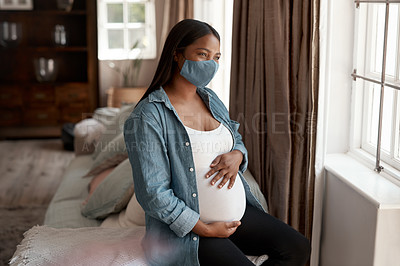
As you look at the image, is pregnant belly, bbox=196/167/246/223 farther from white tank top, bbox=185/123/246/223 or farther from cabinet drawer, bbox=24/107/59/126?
cabinet drawer, bbox=24/107/59/126

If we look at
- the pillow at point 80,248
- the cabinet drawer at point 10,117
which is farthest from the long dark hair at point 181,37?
the cabinet drawer at point 10,117

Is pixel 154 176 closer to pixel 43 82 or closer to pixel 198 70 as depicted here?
pixel 198 70

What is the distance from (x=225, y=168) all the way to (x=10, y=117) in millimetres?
4689

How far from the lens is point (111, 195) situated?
2561mm

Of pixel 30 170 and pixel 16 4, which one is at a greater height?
pixel 16 4

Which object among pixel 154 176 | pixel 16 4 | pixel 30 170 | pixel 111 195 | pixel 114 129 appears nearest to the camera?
pixel 154 176

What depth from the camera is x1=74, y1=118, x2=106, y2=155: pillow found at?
12.6 ft

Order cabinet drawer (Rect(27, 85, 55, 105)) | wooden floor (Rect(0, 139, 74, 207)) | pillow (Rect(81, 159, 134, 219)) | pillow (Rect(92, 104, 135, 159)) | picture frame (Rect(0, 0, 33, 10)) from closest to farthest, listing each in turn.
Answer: pillow (Rect(81, 159, 134, 219)) < pillow (Rect(92, 104, 135, 159)) < wooden floor (Rect(0, 139, 74, 207)) < picture frame (Rect(0, 0, 33, 10)) < cabinet drawer (Rect(27, 85, 55, 105))

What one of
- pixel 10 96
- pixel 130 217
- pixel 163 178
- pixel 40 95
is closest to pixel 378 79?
pixel 163 178

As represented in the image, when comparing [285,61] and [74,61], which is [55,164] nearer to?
[74,61]

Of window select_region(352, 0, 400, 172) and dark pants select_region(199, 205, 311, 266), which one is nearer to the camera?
dark pants select_region(199, 205, 311, 266)

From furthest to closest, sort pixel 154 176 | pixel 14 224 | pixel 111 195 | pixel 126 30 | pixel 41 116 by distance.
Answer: pixel 126 30 < pixel 41 116 < pixel 14 224 < pixel 111 195 < pixel 154 176

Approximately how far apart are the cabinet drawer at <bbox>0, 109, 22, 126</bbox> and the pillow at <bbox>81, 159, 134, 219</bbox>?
369cm

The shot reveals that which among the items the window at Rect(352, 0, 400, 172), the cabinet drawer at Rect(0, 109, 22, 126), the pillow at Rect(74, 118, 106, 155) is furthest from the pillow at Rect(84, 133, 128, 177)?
the cabinet drawer at Rect(0, 109, 22, 126)
